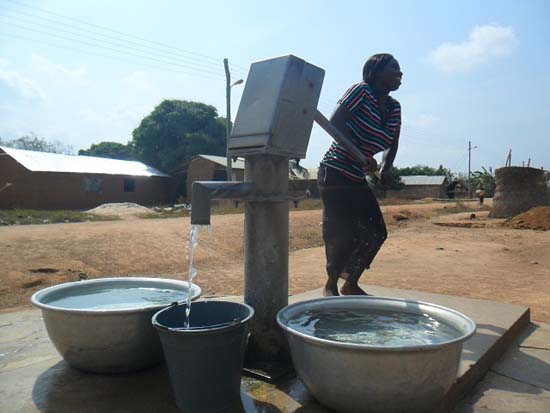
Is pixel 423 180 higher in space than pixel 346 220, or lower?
higher

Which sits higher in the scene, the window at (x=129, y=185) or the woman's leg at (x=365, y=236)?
the window at (x=129, y=185)

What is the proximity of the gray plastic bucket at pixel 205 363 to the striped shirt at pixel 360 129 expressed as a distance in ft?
4.16

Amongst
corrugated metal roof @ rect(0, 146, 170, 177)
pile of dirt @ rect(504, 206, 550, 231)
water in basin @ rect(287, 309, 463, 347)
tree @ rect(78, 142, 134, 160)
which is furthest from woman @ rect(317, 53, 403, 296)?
tree @ rect(78, 142, 134, 160)

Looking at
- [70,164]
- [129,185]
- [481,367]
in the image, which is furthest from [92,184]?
[481,367]

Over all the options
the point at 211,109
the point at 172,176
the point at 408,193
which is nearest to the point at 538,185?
the point at 172,176

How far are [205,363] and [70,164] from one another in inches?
845

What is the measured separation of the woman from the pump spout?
96cm

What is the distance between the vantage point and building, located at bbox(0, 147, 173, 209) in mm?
18469

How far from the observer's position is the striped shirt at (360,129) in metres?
2.69

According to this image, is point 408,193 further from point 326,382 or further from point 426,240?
point 326,382

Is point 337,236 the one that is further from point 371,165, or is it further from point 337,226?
point 371,165

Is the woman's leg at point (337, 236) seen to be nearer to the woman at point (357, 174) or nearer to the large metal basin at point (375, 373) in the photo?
the woman at point (357, 174)

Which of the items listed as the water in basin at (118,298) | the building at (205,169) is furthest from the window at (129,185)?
the water in basin at (118,298)

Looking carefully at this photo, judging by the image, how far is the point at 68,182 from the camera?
19.8 meters
